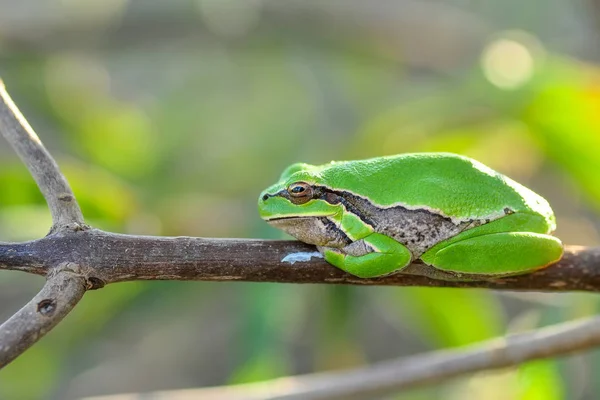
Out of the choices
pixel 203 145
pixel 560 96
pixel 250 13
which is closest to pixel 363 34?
pixel 250 13

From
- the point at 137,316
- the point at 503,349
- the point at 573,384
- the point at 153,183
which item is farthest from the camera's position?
the point at 153,183

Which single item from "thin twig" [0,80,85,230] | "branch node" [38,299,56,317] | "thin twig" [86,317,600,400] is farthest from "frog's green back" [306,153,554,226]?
"branch node" [38,299,56,317]

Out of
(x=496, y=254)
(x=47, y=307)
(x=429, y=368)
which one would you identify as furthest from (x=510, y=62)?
(x=47, y=307)

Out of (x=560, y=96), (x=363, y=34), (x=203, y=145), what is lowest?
(x=560, y=96)

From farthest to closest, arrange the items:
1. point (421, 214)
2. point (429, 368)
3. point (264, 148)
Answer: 1. point (264, 148)
2. point (429, 368)
3. point (421, 214)

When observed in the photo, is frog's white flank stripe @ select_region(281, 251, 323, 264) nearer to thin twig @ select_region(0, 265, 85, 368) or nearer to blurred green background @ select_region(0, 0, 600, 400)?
thin twig @ select_region(0, 265, 85, 368)

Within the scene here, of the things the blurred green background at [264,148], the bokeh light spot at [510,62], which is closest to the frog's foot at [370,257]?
the blurred green background at [264,148]

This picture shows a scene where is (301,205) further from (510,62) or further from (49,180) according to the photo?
(510,62)

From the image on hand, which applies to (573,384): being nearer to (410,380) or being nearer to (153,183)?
(410,380)

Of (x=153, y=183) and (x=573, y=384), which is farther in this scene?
(x=153, y=183)
